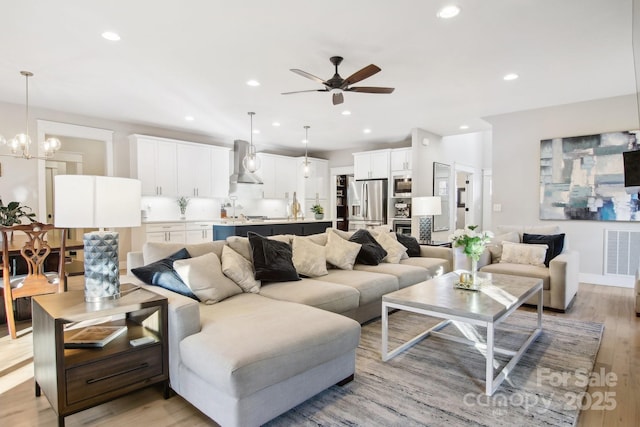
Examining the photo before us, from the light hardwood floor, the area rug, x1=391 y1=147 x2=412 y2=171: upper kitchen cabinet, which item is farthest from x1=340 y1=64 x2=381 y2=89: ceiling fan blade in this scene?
x1=391 y1=147 x2=412 y2=171: upper kitchen cabinet

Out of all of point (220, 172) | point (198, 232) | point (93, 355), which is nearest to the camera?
point (93, 355)

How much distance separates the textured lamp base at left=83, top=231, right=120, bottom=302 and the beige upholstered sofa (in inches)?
149

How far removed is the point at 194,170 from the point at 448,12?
18.2 ft

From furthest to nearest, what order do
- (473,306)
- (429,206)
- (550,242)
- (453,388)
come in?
(429,206) < (550,242) < (473,306) < (453,388)

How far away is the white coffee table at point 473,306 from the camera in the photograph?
2.22m

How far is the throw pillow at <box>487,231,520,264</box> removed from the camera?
15.2 ft

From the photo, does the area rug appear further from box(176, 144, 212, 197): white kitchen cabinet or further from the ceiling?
box(176, 144, 212, 197): white kitchen cabinet

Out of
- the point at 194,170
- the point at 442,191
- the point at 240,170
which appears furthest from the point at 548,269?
the point at 194,170

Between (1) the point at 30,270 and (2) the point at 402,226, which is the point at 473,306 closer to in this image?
(1) the point at 30,270

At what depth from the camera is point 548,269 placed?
4016 mm

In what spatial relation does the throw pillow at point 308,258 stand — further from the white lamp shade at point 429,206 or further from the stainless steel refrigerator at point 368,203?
the stainless steel refrigerator at point 368,203

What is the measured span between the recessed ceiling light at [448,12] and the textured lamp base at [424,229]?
4.80 m

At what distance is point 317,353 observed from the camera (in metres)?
1.97

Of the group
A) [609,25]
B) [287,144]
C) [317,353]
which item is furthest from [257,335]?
[287,144]
